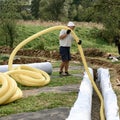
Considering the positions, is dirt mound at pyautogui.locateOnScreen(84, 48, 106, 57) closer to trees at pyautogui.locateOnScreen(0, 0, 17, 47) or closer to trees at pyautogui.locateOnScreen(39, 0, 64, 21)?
trees at pyautogui.locateOnScreen(0, 0, 17, 47)

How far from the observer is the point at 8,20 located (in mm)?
24438

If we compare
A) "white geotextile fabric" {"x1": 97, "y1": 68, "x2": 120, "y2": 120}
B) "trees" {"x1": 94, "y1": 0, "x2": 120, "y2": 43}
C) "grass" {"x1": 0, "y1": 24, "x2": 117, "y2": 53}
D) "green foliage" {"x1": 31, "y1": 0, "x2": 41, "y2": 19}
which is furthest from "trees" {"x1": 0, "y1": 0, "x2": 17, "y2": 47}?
"green foliage" {"x1": 31, "y1": 0, "x2": 41, "y2": 19}

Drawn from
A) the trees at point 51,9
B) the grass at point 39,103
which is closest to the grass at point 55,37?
the trees at point 51,9

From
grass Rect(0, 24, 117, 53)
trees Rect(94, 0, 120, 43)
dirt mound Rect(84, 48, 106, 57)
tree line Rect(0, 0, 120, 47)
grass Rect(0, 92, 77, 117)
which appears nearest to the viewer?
grass Rect(0, 92, 77, 117)

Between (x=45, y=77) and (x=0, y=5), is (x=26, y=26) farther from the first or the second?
(x=45, y=77)

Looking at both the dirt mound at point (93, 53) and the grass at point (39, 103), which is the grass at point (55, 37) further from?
the grass at point (39, 103)

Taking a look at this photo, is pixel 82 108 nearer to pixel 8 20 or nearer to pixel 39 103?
pixel 39 103

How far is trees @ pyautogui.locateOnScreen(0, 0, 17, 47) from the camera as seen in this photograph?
80.0 ft

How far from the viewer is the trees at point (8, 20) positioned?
24.4 meters

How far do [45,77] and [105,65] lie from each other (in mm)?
6547

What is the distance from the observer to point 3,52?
23.2 meters

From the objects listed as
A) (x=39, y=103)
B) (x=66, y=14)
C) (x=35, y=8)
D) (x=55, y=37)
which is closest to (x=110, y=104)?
(x=39, y=103)

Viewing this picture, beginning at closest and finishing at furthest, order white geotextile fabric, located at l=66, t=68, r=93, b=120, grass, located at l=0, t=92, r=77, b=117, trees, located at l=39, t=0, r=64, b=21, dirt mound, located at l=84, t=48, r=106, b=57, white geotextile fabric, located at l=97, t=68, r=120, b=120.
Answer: white geotextile fabric, located at l=66, t=68, r=93, b=120 < white geotextile fabric, located at l=97, t=68, r=120, b=120 < grass, located at l=0, t=92, r=77, b=117 < dirt mound, located at l=84, t=48, r=106, b=57 < trees, located at l=39, t=0, r=64, b=21

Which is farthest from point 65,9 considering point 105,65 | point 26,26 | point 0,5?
point 105,65
